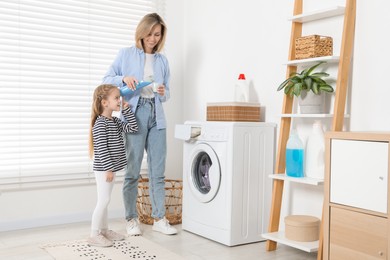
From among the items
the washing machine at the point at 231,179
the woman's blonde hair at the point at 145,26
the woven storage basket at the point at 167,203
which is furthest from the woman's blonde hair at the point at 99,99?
the woven storage basket at the point at 167,203

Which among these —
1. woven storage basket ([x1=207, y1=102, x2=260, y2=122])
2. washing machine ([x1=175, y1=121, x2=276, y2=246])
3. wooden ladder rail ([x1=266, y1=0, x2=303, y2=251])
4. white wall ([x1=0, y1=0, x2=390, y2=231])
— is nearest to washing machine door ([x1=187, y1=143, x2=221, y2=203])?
washing machine ([x1=175, y1=121, x2=276, y2=246])

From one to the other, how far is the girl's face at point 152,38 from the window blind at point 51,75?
1.76 feet

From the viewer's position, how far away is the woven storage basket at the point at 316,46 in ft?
7.93

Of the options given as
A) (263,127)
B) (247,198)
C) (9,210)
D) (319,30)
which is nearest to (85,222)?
(9,210)

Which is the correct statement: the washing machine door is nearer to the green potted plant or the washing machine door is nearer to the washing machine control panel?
the washing machine control panel

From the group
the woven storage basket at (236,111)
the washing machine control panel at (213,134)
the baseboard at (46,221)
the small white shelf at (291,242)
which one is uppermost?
the woven storage basket at (236,111)

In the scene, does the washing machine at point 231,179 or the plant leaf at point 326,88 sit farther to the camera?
the washing machine at point 231,179

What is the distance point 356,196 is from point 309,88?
2.28ft

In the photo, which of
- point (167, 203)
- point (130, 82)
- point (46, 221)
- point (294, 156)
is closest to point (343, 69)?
point (294, 156)

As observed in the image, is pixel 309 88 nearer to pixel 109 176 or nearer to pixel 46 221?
pixel 109 176

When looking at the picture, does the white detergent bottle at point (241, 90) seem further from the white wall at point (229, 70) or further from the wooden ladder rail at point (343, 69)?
the wooden ladder rail at point (343, 69)

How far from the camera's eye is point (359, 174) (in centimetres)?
192

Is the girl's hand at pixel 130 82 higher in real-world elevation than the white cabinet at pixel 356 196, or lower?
higher

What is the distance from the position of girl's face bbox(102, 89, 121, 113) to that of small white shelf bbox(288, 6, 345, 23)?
1093mm
